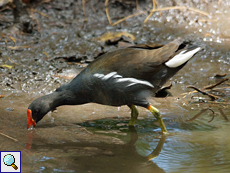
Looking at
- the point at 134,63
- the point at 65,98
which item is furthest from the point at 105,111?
the point at 134,63

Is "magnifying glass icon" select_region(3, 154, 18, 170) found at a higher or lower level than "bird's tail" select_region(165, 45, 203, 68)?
Result: lower

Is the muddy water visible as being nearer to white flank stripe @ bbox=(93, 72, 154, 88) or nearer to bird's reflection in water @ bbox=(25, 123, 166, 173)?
bird's reflection in water @ bbox=(25, 123, 166, 173)

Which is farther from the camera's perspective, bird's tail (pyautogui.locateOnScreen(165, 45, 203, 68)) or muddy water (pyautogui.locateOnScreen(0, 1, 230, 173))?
bird's tail (pyautogui.locateOnScreen(165, 45, 203, 68))

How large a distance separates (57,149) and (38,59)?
296 cm

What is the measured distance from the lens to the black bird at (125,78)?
12.5 feet

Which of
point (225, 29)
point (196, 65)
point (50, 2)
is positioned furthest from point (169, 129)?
point (50, 2)

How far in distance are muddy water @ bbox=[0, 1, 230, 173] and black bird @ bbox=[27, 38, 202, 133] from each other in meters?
0.34

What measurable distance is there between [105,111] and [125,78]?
92 centimetres

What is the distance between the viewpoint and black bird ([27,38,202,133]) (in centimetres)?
380

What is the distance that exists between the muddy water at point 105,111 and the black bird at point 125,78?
0.34 meters

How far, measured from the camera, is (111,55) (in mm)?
3961

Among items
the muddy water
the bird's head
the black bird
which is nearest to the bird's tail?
the black bird

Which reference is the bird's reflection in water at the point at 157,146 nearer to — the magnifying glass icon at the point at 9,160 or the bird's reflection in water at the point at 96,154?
the bird's reflection in water at the point at 96,154

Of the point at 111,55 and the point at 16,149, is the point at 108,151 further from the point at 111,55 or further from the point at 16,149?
the point at 111,55
